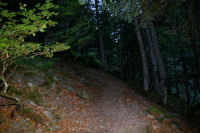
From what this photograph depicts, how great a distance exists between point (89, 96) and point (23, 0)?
705 cm

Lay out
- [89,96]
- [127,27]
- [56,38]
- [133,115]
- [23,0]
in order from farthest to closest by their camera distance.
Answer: [127,27] → [89,96] → [56,38] → [133,115] → [23,0]

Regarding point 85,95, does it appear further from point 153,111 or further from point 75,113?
point 153,111

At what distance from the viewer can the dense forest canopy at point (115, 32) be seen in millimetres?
3574

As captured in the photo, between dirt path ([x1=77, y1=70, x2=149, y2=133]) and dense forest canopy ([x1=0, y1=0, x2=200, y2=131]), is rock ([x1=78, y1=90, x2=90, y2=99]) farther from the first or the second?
dense forest canopy ([x1=0, y1=0, x2=200, y2=131])

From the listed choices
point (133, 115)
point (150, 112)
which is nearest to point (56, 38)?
point (133, 115)

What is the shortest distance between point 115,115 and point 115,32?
14772 millimetres

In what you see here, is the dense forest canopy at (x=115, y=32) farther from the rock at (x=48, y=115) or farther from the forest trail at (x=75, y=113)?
the rock at (x=48, y=115)

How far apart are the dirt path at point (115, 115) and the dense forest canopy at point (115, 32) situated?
3.51 m

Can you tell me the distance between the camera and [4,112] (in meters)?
4.79

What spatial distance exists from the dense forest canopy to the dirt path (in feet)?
11.5

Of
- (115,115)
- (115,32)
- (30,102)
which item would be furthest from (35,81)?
(115,32)

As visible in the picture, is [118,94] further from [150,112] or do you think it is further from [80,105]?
[80,105]

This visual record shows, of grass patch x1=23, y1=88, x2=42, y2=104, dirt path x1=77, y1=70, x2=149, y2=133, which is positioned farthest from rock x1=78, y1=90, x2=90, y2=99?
grass patch x1=23, y1=88, x2=42, y2=104

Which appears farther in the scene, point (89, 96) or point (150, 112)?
point (89, 96)
